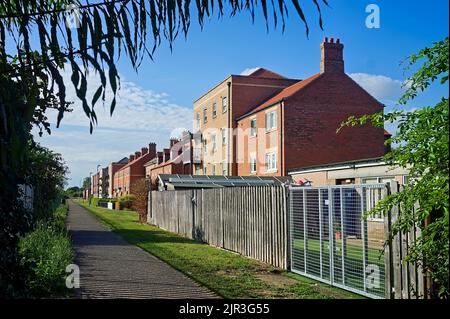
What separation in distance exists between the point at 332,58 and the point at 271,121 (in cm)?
578

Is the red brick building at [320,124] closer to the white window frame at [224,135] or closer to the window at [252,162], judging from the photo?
the window at [252,162]

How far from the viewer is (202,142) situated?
44188 mm

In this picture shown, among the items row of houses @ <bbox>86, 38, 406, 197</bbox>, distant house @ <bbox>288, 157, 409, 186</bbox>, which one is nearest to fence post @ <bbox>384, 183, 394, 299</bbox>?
distant house @ <bbox>288, 157, 409, 186</bbox>

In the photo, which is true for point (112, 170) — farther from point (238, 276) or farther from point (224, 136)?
point (238, 276)

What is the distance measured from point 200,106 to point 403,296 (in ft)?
122

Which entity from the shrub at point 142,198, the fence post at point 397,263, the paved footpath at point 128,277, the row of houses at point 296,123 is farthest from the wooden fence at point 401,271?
the shrub at point 142,198

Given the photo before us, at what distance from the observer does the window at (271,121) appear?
3170 centimetres

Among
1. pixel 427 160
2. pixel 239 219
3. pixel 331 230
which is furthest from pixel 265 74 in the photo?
pixel 427 160

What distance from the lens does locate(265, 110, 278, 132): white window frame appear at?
31703 mm

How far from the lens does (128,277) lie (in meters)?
9.09

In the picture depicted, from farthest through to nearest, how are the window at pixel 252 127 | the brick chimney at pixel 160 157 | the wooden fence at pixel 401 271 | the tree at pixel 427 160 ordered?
1. the brick chimney at pixel 160 157
2. the window at pixel 252 127
3. the wooden fence at pixel 401 271
4. the tree at pixel 427 160

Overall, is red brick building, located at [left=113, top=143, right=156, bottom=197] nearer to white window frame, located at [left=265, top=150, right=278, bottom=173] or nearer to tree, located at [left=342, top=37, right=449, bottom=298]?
white window frame, located at [left=265, top=150, right=278, bottom=173]
